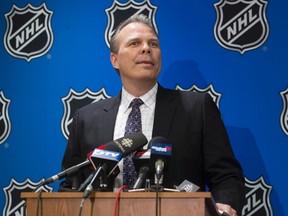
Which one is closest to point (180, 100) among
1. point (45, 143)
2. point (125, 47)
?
point (125, 47)

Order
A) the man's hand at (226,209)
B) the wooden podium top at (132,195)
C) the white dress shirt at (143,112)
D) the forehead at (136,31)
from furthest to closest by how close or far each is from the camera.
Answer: the forehead at (136,31) < the white dress shirt at (143,112) < the man's hand at (226,209) < the wooden podium top at (132,195)

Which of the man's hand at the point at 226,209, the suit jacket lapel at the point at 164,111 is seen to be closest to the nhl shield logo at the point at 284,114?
the suit jacket lapel at the point at 164,111

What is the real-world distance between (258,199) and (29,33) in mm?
1391

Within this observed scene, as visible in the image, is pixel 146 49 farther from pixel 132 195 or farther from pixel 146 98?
pixel 132 195

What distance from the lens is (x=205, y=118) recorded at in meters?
2.34

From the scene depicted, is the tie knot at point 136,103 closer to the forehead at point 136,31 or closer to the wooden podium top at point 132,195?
the forehead at point 136,31

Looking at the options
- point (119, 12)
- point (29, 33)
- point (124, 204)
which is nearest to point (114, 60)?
point (119, 12)

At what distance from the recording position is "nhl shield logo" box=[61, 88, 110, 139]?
2.71 meters

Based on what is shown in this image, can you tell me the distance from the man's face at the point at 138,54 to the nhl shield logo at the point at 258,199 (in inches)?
25.7

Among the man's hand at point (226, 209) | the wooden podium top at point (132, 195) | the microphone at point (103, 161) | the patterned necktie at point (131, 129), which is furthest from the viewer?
the patterned necktie at point (131, 129)

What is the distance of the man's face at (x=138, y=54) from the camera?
239 cm

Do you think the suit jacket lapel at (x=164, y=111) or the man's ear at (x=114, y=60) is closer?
the suit jacket lapel at (x=164, y=111)

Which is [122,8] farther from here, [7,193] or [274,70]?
[7,193]

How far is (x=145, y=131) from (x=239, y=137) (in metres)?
0.49
